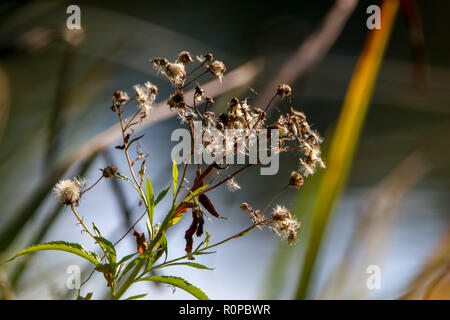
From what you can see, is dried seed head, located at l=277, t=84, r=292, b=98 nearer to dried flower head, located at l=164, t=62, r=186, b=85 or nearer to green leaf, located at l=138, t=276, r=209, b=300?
dried flower head, located at l=164, t=62, r=186, b=85

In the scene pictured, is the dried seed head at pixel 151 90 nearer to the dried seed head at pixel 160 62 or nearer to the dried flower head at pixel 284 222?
the dried seed head at pixel 160 62

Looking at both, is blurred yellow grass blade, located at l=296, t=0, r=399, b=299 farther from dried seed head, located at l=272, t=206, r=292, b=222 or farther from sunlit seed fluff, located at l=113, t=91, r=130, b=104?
sunlit seed fluff, located at l=113, t=91, r=130, b=104

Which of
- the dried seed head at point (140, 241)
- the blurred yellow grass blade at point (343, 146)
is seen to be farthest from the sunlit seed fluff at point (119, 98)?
the blurred yellow grass blade at point (343, 146)

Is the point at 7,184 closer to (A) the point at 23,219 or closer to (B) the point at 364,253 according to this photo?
(A) the point at 23,219

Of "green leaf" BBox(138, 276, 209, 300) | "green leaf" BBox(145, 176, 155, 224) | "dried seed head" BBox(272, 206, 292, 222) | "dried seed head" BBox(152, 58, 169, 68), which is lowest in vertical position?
"green leaf" BBox(138, 276, 209, 300)

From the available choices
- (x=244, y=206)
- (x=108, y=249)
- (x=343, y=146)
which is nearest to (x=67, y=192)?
(x=108, y=249)

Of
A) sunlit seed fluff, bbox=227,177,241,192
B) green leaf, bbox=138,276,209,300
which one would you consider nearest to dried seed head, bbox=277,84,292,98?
sunlit seed fluff, bbox=227,177,241,192

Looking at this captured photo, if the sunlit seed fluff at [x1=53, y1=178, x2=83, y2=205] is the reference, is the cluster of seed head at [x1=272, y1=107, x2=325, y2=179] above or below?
above
